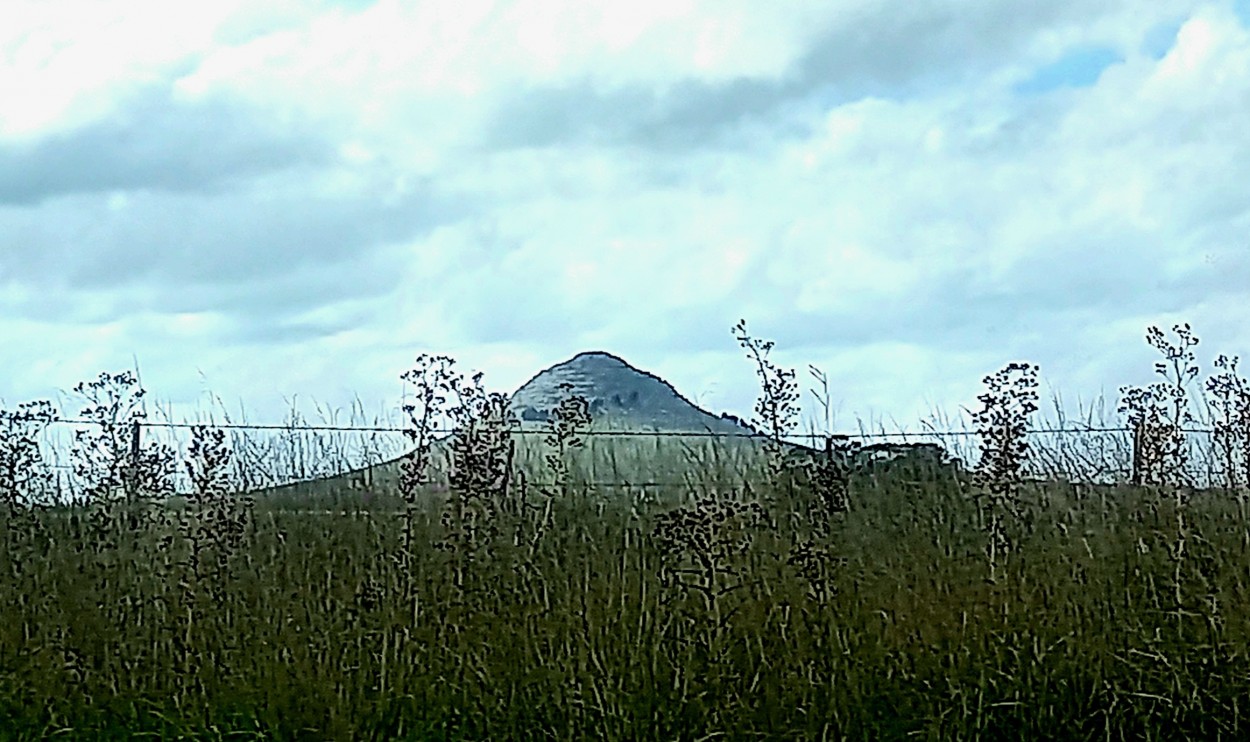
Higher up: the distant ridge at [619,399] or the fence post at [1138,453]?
the distant ridge at [619,399]

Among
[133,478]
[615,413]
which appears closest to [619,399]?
[615,413]

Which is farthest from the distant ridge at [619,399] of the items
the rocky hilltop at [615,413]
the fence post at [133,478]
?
the fence post at [133,478]

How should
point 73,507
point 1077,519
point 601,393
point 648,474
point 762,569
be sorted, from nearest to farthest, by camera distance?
point 762,569, point 1077,519, point 73,507, point 648,474, point 601,393

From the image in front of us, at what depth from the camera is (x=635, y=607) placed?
24.9 ft

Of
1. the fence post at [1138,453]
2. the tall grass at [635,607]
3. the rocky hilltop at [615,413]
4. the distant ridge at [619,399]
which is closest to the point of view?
the tall grass at [635,607]

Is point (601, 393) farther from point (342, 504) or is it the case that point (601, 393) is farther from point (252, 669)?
point (252, 669)

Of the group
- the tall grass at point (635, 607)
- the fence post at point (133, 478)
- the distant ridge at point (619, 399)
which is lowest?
the tall grass at point (635, 607)

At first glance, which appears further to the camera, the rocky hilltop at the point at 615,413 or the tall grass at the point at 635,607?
the rocky hilltop at the point at 615,413

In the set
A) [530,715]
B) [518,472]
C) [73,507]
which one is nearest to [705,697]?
[530,715]

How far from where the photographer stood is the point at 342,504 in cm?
1035

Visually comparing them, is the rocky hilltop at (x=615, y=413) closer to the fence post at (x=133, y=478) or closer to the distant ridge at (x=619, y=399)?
the distant ridge at (x=619, y=399)

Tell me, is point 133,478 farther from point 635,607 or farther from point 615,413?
point 615,413

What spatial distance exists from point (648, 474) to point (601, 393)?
7.00ft

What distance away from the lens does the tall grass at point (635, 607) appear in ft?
22.5
